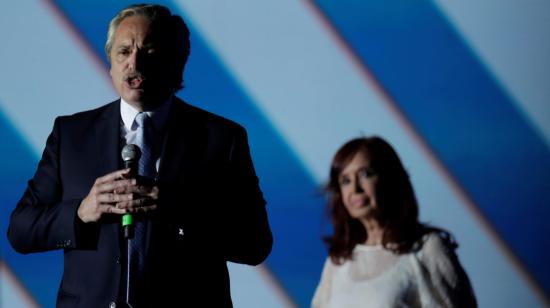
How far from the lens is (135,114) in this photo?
6.96 feet

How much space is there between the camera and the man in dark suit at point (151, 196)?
1938 millimetres

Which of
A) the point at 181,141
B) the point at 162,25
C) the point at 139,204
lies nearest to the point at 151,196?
the point at 139,204

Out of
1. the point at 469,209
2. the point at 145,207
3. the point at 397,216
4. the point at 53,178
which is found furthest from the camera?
the point at 469,209

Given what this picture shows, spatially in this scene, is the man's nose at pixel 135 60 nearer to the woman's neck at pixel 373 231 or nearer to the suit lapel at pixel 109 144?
the suit lapel at pixel 109 144

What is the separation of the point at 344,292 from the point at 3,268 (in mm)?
1705

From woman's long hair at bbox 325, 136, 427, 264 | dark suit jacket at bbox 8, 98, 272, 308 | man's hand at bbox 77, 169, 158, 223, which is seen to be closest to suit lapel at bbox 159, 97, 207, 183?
dark suit jacket at bbox 8, 98, 272, 308

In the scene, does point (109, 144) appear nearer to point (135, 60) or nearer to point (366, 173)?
point (135, 60)

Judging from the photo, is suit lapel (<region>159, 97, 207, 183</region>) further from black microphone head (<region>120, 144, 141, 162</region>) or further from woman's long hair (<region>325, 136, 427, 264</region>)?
woman's long hair (<region>325, 136, 427, 264</region>)

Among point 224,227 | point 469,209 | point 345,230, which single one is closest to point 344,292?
point 345,230

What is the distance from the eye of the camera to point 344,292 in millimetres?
1898

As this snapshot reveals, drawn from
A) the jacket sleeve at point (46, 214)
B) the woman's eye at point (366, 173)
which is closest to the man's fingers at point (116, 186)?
the jacket sleeve at point (46, 214)

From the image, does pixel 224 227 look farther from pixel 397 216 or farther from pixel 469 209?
pixel 469 209

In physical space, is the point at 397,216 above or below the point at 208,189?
below

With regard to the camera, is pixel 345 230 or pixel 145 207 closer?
pixel 145 207
